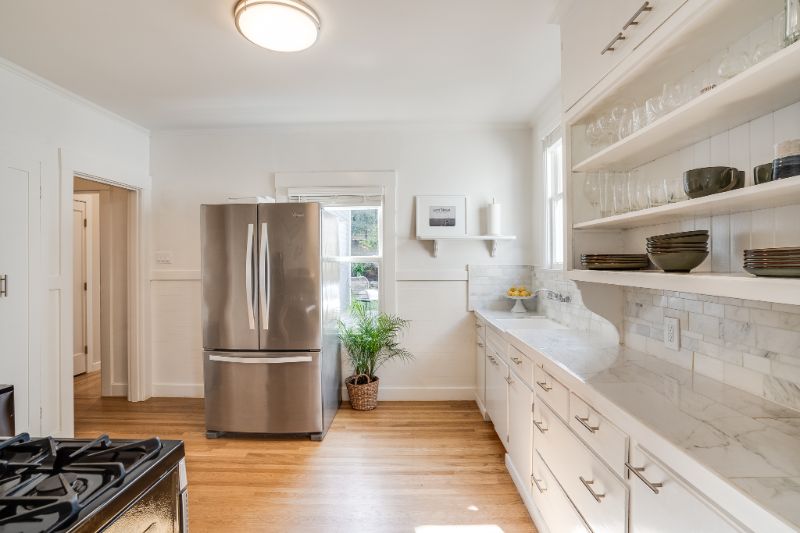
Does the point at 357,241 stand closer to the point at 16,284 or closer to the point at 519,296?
the point at 519,296

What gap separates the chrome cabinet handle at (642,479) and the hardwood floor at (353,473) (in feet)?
3.56

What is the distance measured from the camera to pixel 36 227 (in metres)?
2.65

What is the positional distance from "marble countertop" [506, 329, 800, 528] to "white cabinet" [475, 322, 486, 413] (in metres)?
1.42

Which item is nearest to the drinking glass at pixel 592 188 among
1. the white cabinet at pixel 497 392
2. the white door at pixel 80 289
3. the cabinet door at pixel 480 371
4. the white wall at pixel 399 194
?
the white cabinet at pixel 497 392

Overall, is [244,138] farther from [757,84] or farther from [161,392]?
[757,84]

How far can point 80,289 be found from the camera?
4.73m

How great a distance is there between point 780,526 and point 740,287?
0.53 m

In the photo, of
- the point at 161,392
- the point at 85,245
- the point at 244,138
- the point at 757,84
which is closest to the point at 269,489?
the point at 161,392

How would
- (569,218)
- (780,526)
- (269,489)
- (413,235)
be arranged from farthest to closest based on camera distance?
(413,235) → (269,489) → (569,218) → (780,526)

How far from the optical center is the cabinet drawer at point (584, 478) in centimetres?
121

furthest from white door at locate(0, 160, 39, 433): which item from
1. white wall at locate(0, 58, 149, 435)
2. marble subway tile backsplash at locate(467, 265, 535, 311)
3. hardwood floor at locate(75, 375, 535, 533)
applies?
marble subway tile backsplash at locate(467, 265, 535, 311)

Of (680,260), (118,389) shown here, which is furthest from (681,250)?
(118,389)

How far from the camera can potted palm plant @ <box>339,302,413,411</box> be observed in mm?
3402

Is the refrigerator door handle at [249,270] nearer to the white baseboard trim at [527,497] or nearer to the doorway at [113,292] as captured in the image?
the doorway at [113,292]
